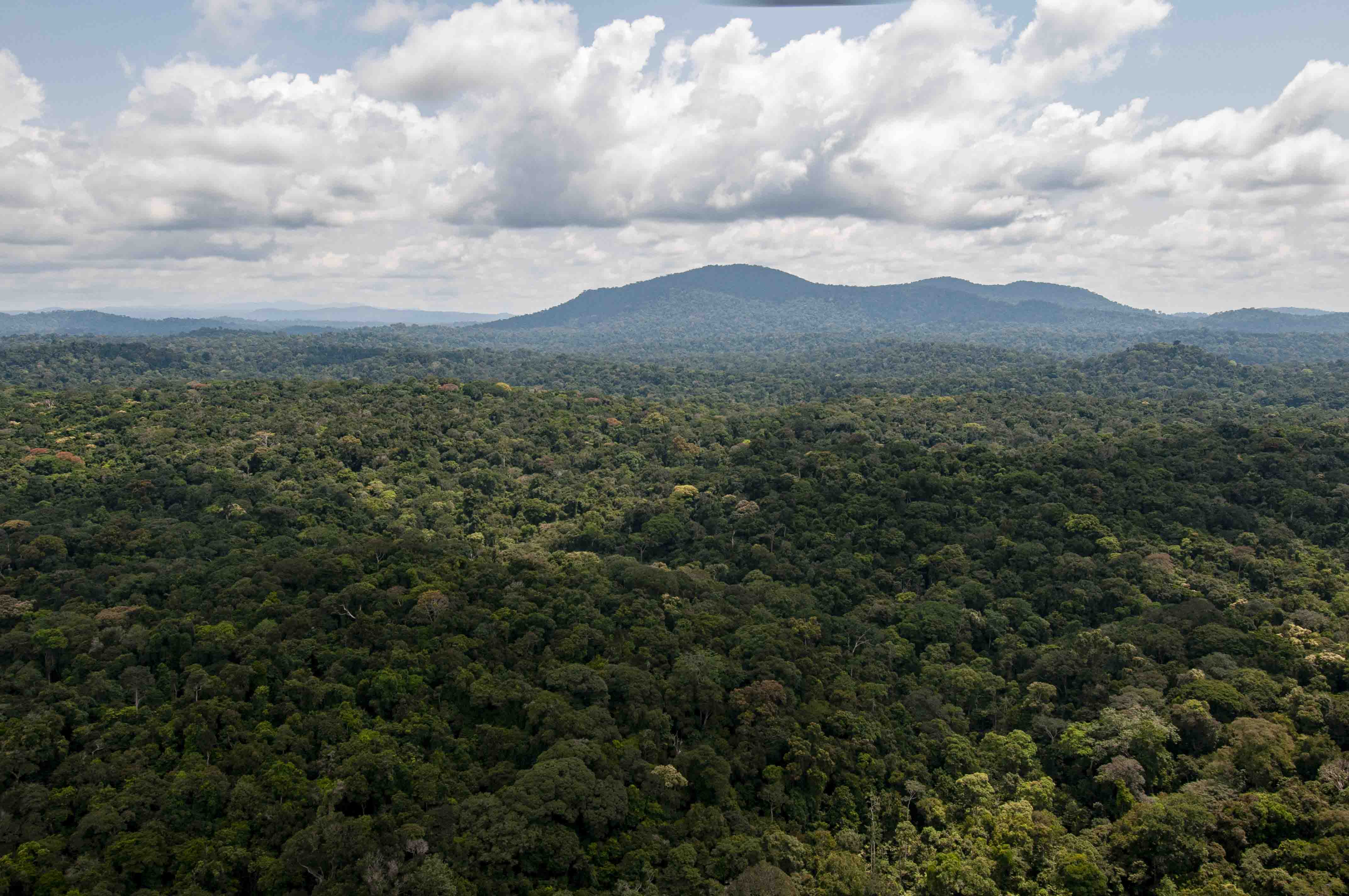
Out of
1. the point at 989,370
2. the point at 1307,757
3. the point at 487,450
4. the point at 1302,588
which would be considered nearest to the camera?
the point at 1307,757

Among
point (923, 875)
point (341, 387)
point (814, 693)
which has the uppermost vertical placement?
point (341, 387)

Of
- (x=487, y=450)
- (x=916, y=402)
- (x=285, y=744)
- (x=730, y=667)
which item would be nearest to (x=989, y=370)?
(x=916, y=402)

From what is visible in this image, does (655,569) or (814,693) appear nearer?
(814,693)

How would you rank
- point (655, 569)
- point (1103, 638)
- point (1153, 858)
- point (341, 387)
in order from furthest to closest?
point (341, 387)
point (655, 569)
point (1103, 638)
point (1153, 858)

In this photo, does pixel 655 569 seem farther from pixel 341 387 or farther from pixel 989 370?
pixel 989 370

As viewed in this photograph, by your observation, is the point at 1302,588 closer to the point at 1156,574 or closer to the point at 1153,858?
the point at 1156,574

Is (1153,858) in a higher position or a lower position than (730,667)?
lower

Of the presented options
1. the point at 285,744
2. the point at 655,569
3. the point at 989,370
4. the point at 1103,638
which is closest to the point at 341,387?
the point at 655,569
